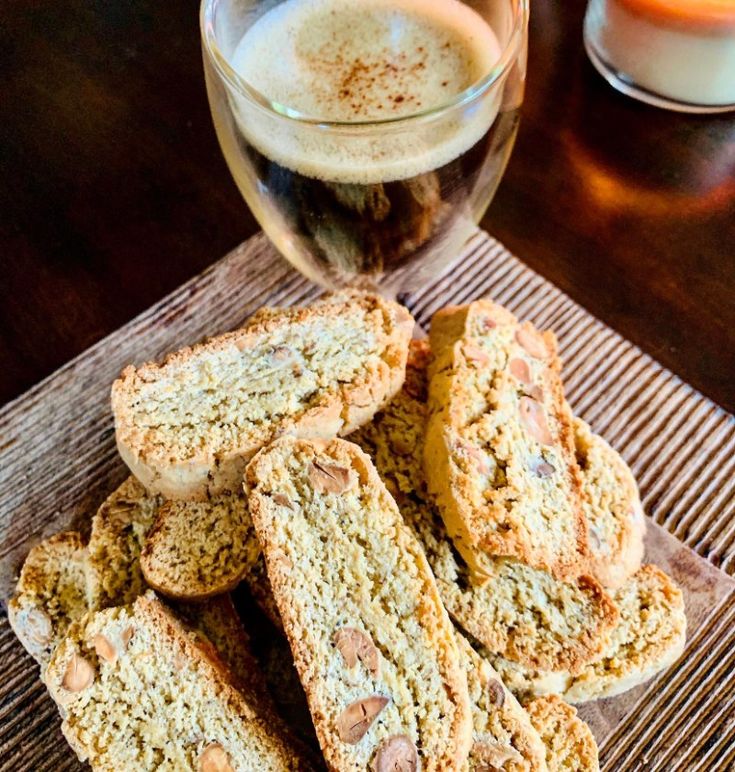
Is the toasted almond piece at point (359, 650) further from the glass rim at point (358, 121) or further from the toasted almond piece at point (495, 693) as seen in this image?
the glass rim at point (358, 121)

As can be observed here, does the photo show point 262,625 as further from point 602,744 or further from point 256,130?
point 256,130

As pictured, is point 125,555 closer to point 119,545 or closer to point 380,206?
point 119,545

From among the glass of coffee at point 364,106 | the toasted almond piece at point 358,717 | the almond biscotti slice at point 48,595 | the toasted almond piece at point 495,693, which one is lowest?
the toasted almond piece at point 495,693

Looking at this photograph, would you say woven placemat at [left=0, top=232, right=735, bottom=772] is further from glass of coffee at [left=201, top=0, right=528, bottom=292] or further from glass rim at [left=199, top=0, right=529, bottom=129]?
glass rim at [left=199, top=0, right=529, bottom=129]

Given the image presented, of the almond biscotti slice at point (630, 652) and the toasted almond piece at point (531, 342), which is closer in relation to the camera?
the almond biscotti slice at point (630, 652)

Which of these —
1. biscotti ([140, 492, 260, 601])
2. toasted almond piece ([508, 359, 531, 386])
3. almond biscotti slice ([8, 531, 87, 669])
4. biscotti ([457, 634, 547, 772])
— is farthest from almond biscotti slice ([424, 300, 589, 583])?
almond biscotti slice ([8, 531, 87, 669])

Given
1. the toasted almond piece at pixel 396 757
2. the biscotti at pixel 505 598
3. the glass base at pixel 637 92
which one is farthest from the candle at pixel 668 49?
the toasted almond piece at pixel 396 757

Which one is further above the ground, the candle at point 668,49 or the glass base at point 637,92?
the candle at point 668,49
